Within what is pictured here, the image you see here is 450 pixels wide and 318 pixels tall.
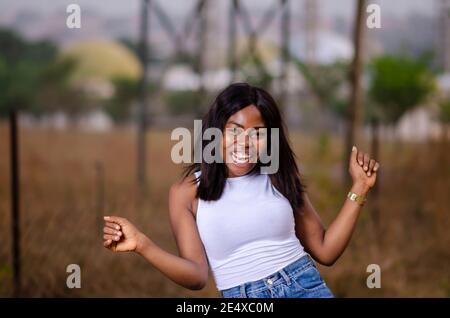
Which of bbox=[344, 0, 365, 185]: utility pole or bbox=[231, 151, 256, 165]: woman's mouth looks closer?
bbox=[231, 151, 256, 165]: woman's mouth

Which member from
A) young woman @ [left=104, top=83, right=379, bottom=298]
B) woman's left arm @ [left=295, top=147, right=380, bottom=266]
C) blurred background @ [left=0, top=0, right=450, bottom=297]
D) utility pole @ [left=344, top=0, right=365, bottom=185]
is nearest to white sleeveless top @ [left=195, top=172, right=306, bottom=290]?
young woman @ [left=104, top=83, right=379, bottom=298]

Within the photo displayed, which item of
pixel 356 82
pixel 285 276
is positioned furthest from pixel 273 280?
pixel 356 82

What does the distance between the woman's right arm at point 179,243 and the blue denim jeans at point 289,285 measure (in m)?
0.10

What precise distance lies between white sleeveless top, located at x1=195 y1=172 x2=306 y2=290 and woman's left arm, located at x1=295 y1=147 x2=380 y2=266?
0.11m

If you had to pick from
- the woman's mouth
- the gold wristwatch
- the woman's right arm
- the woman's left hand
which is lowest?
the woman's right arm

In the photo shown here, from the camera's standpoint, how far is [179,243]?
6.93ft

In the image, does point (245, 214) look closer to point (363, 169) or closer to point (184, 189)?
point (184, 189)

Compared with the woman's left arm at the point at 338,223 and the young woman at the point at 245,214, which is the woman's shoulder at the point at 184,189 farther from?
the woman's left arm at the point at 338,223

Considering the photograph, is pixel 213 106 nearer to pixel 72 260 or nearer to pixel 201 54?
pixel 72 260

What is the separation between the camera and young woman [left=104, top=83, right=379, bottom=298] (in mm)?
2064

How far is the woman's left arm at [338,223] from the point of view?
216 centimetres

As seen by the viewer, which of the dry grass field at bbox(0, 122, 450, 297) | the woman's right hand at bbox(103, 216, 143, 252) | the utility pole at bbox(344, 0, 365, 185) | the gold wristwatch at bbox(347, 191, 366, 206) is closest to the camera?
the woman's right hand at bbox(103, 216, 143, 252)

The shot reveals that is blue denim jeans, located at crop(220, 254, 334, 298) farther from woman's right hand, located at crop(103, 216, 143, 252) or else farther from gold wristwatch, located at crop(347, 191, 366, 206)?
woman's right hand, located at crop(103, 216, 143, 252)
